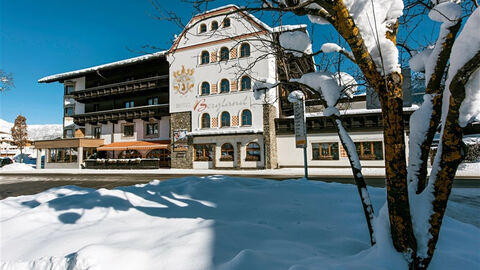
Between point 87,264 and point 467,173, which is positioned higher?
point 87,264

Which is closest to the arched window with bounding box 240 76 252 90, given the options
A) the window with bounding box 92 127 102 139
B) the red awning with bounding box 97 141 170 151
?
the red awning with bounding box 97 141 170 151

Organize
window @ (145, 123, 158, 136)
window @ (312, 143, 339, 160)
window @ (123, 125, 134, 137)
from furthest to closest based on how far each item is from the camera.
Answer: window @ (123, 125, 134, 137) < window @ (145, 123, 158, 136) < window @ (312, 143, 339, 160)

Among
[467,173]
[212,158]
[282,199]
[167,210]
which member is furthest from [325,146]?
[167,210]

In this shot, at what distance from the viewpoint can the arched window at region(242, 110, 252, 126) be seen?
1777 centimetres

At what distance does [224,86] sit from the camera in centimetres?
1872

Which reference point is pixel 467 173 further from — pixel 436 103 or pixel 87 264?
pixel 87 264

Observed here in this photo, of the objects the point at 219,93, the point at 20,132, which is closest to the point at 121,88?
the point at 219,93

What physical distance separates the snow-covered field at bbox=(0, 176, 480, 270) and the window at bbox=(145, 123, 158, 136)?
18413mm

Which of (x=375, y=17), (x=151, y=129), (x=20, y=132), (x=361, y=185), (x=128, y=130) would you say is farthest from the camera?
(x=20, y=132)

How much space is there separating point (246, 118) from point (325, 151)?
6.84 m

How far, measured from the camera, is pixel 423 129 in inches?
69.1

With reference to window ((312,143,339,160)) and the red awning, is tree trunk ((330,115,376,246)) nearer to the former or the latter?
window ((312,143,339,160))

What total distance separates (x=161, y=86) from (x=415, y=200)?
2192 cm

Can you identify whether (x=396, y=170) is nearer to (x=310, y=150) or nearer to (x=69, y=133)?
(x=310, y=150)
